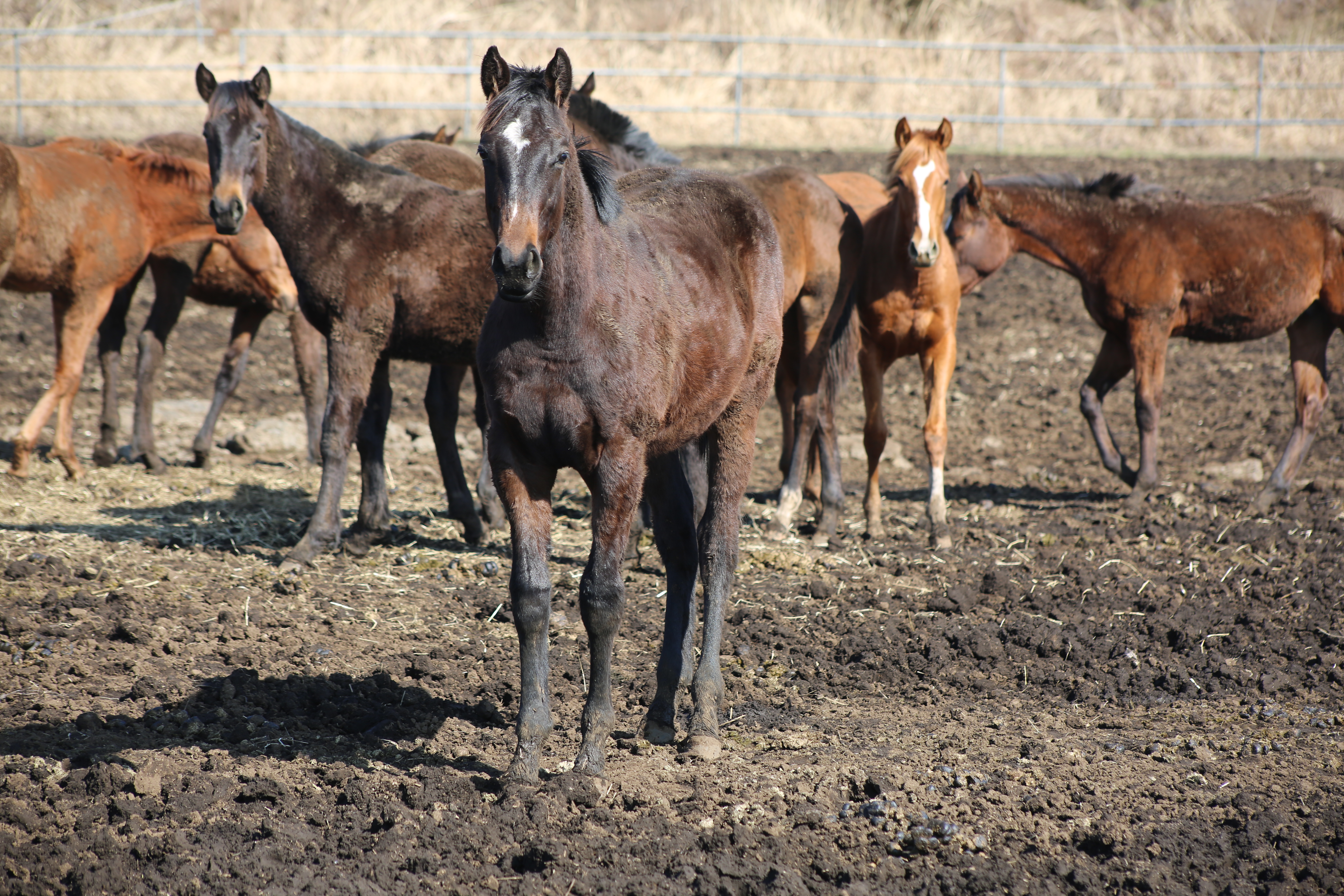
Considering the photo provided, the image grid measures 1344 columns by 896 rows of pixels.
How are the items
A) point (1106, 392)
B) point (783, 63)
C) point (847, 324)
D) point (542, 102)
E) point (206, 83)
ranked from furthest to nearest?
point (783, 63) < point (1106, 392) < point (847, 324) < point (206, 83) < point (542, 102)

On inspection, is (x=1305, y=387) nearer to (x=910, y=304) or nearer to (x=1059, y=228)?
(x=1059, y=228)

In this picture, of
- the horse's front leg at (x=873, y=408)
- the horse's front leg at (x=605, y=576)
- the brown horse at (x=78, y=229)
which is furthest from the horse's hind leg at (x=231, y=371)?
the horse's front leg at (x=605, y=576)

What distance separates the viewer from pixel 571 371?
3.44m

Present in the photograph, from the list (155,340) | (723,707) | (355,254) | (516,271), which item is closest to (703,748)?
(723,707)

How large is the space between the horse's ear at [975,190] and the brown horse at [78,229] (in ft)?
19.8

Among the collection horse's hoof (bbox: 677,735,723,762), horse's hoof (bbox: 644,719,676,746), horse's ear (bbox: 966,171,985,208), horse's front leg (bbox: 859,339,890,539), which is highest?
horse's ear (bbox: 966,171,985,208)

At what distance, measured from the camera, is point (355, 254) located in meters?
6.16

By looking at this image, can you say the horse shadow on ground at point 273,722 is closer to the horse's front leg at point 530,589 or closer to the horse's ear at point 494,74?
the horse's front leg at point 530,589

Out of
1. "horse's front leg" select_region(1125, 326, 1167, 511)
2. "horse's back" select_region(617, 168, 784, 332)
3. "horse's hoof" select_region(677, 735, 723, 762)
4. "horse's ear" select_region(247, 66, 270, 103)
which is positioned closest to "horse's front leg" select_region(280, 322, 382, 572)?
"horse's ear" select_region(247, 66, 270, 103)

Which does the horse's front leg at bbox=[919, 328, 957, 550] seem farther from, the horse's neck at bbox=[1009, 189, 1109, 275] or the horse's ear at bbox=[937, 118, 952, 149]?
the horse's neck at bbox=[1009, 189, 1109, 275]

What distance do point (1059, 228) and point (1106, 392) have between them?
1565mm

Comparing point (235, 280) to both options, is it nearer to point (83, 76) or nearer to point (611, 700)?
point (611, 700)

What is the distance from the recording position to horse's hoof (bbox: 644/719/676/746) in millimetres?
4234

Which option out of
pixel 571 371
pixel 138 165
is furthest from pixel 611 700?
pixel 138 165
